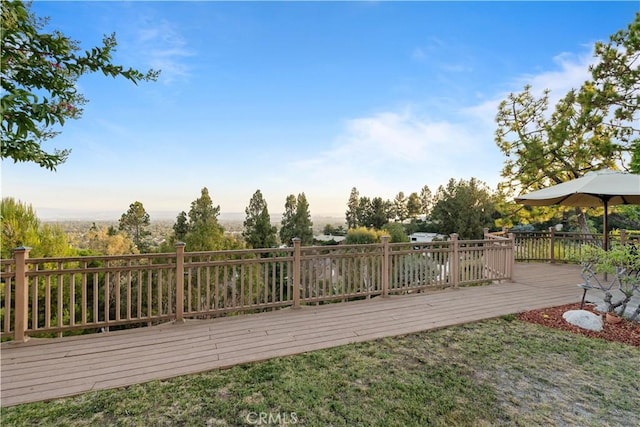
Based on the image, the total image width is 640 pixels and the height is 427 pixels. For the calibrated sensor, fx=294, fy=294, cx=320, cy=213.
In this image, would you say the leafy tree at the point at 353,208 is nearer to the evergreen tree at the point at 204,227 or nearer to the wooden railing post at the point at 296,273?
the evergreen tree at the point at 204,227

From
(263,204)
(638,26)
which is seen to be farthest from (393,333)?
(263,204)

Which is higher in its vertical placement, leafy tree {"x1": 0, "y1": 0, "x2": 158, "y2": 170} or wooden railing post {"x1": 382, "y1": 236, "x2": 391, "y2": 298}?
leafy tree {"x1": 0, "y1": 0, "x2": 158, "y2": 170}

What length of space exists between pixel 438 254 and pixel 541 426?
382 centimetres

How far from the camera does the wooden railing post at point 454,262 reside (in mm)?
5859

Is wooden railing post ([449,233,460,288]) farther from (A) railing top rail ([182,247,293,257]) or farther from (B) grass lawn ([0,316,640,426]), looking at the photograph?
(A) railing top rail ([182,247,293,257])

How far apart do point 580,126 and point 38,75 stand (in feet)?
42.2

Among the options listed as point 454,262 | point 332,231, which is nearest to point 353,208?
point 332,231

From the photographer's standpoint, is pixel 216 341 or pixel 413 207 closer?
pixel 216 341

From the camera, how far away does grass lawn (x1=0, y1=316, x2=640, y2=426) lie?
2.17 metres

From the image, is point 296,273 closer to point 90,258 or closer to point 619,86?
point 90,258

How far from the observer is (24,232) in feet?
17.0

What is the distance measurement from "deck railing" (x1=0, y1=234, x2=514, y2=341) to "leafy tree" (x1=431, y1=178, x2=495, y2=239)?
701 inches

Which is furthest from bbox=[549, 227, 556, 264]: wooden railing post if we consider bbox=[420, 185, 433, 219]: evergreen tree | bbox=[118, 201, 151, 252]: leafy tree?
bbox=[420, 185, 433, 219]: evergreen tree

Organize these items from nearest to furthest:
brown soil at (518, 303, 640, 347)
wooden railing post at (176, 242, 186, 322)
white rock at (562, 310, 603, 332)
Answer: brown soil at (518, 303, 640, 347) → white rock at (562, 310, 603, 332) → wooden railing post at (176, 242, 186, 322)
